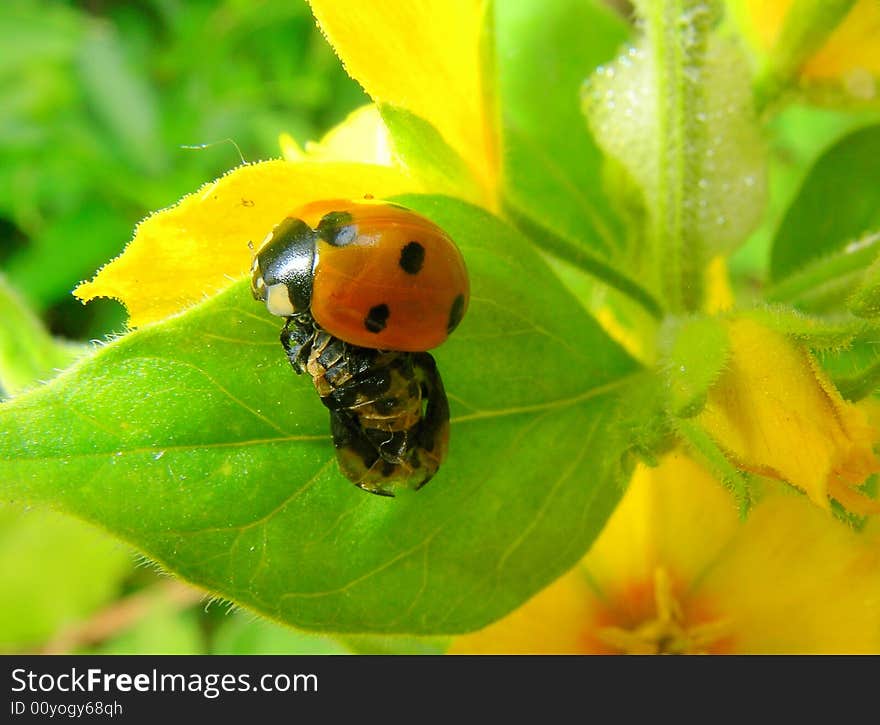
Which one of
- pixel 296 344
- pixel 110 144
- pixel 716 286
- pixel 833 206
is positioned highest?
pixel 110 144

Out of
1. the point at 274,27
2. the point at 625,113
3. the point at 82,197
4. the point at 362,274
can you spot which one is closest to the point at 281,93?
the point at 274,27

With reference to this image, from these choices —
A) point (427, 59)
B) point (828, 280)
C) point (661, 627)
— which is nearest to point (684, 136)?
point (828, 280)

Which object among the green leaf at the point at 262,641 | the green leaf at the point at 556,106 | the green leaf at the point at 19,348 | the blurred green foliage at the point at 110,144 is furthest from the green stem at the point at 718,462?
the blurred green foliage at the point at 110,144

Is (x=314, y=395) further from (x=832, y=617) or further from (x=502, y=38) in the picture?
(x=502, y=38)

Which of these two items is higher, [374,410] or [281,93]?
[281,93]

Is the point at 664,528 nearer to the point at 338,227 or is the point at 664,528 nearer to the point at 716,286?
the point at 716,286

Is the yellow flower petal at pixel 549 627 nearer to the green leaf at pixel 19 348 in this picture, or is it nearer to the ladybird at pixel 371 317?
the ladybird at pixel 371 317
